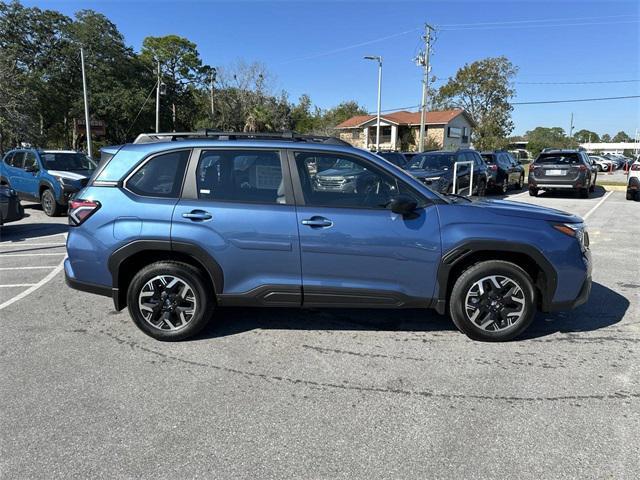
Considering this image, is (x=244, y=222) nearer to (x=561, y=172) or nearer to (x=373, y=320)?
(x=373, y=320)

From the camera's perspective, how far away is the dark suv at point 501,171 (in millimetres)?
17547

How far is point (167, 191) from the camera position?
4074 millimetres

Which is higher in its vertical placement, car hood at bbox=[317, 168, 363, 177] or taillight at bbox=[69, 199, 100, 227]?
car hood at bbox=[317, 168, 363, 177]

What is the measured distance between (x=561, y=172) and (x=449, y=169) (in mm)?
5549

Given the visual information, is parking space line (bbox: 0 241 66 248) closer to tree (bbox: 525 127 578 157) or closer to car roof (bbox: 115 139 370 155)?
car roof (bbox: 115 139 370 155)

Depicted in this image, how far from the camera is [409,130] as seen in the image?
5550 cm

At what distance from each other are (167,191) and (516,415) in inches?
126

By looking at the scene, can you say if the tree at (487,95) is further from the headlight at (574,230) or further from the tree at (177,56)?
the headlight at (574,230)

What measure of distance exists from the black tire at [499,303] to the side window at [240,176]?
173cm

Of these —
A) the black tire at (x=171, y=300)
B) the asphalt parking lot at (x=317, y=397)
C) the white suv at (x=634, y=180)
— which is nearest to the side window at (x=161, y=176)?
the black tire at (x=171, y=300)

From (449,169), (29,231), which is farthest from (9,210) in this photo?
(449,169)

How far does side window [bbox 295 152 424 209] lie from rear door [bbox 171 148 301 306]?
0.18m

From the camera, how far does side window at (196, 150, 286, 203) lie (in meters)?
4.02

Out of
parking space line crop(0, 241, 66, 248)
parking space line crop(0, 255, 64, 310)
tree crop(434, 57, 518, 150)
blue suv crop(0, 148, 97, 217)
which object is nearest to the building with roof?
tree crop(434, 57, 518, 150)
